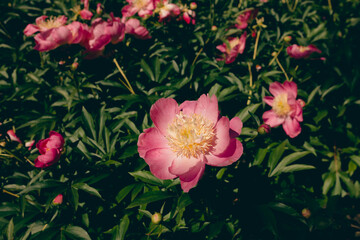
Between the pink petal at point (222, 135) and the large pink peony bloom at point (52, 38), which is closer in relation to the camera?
the pink petal at point (222, 135)

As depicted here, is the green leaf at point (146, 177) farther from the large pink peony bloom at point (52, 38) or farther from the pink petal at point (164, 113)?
Result: the large pink peony bloom at point (52, 38)

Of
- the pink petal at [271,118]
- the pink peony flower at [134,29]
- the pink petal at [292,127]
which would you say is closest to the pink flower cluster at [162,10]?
the pink peony flower at [134,29]

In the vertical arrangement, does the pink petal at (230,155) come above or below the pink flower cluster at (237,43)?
below

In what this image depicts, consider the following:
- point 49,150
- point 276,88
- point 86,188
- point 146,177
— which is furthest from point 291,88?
point 49,150

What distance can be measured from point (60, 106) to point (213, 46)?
48.4 inches

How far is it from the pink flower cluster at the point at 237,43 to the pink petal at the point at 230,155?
0.85m

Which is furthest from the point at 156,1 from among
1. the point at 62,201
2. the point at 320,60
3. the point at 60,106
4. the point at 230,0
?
the point at 62,201

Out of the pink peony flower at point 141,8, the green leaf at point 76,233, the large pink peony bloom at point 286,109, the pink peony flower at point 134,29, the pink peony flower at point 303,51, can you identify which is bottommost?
the green leaf at point 76,233

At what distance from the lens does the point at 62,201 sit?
3.60ft

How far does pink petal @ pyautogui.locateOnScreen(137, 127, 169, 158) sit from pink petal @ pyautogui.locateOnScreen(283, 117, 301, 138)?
790 millimetres

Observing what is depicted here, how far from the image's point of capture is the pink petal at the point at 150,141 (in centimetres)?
90

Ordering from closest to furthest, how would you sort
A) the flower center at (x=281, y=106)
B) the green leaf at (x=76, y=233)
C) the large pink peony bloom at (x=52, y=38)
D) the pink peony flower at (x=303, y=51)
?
the green leaf at (x=76, y=233) → the large pink peony bloom at (x=52, y=38) → the flower center at (x=281, y=106) → the pink peony flower at (x=303, y=51)

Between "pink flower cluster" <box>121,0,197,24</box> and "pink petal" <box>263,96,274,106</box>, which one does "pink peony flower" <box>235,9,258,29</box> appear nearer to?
"pink flower cluster" <box>121,0,197,24</box>

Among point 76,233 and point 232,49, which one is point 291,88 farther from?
point 76,233
